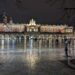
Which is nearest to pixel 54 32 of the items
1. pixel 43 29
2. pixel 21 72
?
pixel 43 29

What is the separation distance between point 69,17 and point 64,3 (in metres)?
1.21

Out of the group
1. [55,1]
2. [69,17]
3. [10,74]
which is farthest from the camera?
[10,74]

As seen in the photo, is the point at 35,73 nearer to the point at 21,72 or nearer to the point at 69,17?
the point at 21,72

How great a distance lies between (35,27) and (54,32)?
1092cm

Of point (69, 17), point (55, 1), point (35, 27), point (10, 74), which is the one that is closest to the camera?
point (55, 1)

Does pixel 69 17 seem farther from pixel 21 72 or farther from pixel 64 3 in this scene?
pixel 21 72

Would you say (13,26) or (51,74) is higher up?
(13,26)

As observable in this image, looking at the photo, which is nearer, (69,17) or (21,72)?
(69,17)

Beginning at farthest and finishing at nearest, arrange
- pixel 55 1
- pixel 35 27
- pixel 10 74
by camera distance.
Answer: pixel 35 27, pixel 10 74, pixel 55 1

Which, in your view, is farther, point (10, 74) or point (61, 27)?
point (61, 27)

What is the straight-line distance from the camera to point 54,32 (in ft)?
570

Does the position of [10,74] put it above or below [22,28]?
below

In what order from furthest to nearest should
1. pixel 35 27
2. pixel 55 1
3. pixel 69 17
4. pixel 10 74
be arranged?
pixel 35 27 < pixel 10 74 < pixel 69 17 < pixel 55 1

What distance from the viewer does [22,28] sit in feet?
574
